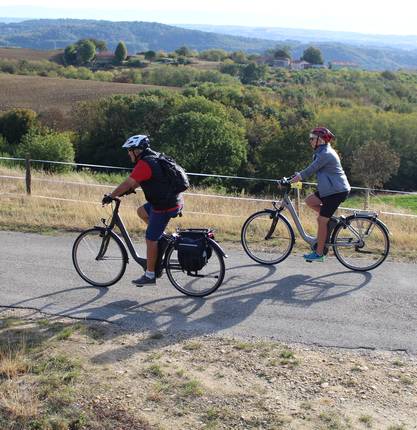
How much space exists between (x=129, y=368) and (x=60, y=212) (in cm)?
605

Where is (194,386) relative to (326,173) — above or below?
below

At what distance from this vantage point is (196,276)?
7.00m

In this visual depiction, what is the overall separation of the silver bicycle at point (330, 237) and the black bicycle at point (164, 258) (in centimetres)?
116

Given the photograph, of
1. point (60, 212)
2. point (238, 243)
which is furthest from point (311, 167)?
point (60, 212)

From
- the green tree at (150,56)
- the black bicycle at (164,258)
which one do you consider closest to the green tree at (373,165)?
the black bicycle at (164,258)

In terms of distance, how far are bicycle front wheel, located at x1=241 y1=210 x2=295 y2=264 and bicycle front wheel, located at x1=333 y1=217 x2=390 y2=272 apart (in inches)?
24.8

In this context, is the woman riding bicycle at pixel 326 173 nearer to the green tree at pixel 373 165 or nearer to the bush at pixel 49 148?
the bush at pixel 49 148

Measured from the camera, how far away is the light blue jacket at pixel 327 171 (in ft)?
24.4

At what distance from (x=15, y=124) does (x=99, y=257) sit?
51923mm

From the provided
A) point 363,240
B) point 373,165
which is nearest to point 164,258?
point 363,240

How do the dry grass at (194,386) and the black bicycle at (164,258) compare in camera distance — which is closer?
the dry grass at (194,386)

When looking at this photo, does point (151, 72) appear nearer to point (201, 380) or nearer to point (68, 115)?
point (68, 115)

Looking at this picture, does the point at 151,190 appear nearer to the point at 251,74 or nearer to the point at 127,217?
the point at 127,217

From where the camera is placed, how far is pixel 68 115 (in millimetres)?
63750
